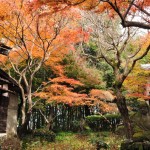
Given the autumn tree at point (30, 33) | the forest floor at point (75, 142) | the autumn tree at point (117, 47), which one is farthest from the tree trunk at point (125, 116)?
the autumn tree at point (30, 33)

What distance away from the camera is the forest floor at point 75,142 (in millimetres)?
13649

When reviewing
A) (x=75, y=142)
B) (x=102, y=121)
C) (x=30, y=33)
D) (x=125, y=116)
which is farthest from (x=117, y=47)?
(x=102, y=121)

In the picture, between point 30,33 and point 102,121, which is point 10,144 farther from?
point 102,121

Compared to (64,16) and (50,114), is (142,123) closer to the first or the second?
(64,16)

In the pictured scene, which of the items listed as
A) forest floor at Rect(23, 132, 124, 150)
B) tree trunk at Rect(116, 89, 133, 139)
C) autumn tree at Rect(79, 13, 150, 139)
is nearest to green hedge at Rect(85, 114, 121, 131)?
forest floor at Rect(23, 132, 124, 150)

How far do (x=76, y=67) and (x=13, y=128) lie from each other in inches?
348

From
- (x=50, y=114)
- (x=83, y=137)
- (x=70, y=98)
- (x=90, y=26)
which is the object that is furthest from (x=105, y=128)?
(x=90, y=26)

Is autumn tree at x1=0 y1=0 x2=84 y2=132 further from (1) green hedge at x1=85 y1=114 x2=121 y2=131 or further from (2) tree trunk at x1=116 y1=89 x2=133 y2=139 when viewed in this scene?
(1) green hedge at x1=85 y1=114 x2=121 y2=131

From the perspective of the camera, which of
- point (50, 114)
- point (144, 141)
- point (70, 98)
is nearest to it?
point (144, 141)

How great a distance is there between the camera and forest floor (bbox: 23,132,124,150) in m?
13.6

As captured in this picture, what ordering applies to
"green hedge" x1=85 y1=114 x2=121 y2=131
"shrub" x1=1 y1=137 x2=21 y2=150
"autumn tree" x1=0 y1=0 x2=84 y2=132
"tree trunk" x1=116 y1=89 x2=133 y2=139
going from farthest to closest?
"green hedge" x1=85 y1=114 x2=121 y2=131, "autumn tree" x1=0 y1=0 x2=84 y2=132, "shrub" x1=1 y1=137 x2=21 y2=150, "tree trunk" x1=116 y1=89 x2=133 y2=139

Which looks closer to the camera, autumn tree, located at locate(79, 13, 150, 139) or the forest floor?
autumn tree, located at locate(79, 13, 150, 139)

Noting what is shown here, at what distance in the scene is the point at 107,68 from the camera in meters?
24.8

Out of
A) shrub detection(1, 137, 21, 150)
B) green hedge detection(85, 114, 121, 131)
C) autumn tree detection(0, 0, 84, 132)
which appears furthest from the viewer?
green hedge detection(85, 114, 121, 131)
